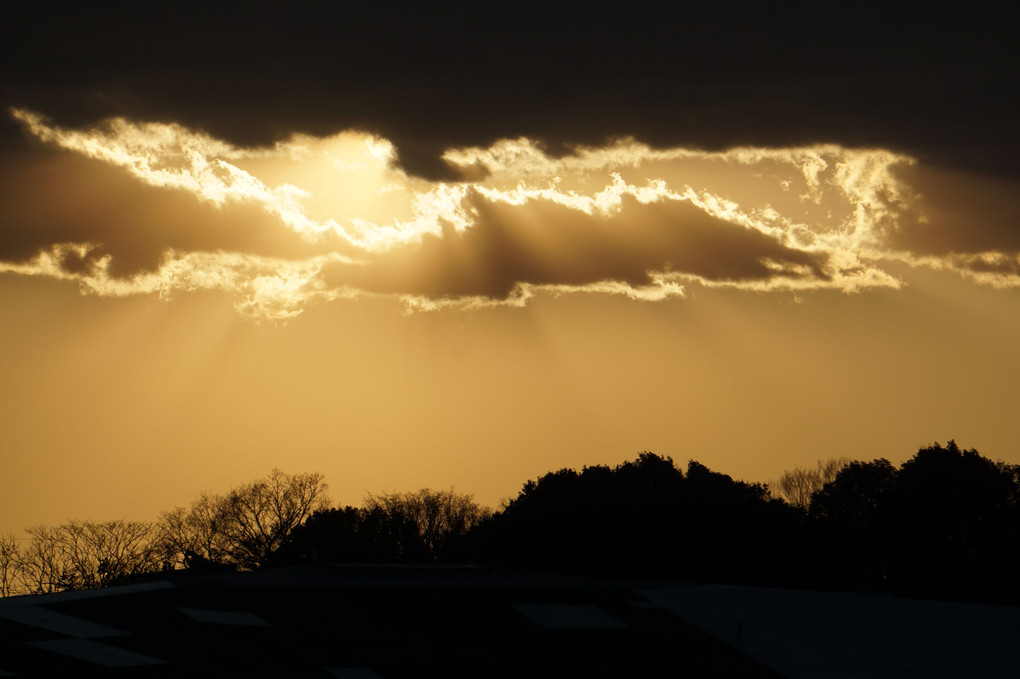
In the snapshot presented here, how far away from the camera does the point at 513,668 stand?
47.8m

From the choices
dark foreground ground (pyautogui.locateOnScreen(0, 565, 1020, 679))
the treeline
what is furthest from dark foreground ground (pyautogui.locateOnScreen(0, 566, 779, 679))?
the treeline

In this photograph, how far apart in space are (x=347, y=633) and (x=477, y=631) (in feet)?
20.1

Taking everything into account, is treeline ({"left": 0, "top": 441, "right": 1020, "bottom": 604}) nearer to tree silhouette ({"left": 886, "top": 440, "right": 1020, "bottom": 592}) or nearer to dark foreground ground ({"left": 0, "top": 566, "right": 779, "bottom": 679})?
tree silhouette ({"left": 886, "top": 440, "right": 1020, "bottom": 592})

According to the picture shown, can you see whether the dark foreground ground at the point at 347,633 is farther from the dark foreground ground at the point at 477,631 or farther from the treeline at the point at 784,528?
the treeline at the point at 784,528

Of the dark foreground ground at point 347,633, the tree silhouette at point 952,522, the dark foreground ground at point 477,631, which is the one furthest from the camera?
the tree silhouette at point 952,522

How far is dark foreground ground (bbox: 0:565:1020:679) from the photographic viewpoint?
4488 centimetres

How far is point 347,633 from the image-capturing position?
163 ft

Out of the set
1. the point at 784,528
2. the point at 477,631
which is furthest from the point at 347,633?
the point at 784,528

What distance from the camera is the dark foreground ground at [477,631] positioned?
44.9 metres

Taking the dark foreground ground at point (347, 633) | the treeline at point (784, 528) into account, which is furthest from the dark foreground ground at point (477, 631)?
the treeline at point (784, 528)

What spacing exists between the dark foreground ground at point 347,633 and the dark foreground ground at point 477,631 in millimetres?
93

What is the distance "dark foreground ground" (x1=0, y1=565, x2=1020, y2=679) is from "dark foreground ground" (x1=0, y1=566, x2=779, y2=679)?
9 cm

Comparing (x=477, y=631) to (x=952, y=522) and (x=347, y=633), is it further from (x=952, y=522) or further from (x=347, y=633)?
(x=952, y=522)

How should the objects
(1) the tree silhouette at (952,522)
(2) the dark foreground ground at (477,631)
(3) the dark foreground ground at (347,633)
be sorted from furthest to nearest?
1. (1) the tree silhouette at (952,522)
2. (2) the dark foreground ground at (477,631)
3. (3) the dark foreground ground at (347,633)
